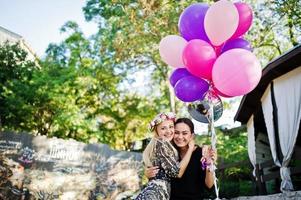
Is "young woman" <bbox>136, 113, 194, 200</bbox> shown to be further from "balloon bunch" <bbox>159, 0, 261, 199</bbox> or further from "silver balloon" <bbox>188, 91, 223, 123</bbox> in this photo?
"silver balloon" <bbox>188, 91, 223, 123</bbox>

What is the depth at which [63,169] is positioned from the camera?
1035 centimetres

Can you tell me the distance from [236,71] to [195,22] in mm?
689

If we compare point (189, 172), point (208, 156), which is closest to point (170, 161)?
point (189, 172)

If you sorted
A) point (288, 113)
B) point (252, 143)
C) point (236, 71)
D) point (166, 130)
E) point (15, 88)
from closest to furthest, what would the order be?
point (166, 130)
point (236, 71)
point (288, 113)
point (252, 143)
point (15, 88)

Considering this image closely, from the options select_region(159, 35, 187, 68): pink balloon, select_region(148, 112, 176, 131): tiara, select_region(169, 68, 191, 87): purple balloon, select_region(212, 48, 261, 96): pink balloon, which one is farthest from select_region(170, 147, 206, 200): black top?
select_region(159, 35, 187, 68): pink balloon

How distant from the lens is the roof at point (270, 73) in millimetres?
5886

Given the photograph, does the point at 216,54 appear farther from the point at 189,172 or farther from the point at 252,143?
the point at 252,143

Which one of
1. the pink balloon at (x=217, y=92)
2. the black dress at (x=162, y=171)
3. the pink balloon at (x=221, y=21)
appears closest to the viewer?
the black dress at (x=162, y=171)

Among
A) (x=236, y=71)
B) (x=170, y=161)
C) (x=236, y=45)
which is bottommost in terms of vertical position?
(x=170, y=161)

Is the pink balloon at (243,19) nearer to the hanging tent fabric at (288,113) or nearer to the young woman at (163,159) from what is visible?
the young woman at (163,159)

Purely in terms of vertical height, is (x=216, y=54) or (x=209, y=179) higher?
(x=216, y=54)

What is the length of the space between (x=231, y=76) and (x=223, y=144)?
11402 millimetres

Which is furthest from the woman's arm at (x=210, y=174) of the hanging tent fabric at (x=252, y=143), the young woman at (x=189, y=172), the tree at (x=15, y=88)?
the tree at (x=15, y=88)

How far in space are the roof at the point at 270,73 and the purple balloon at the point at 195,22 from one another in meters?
3.08
